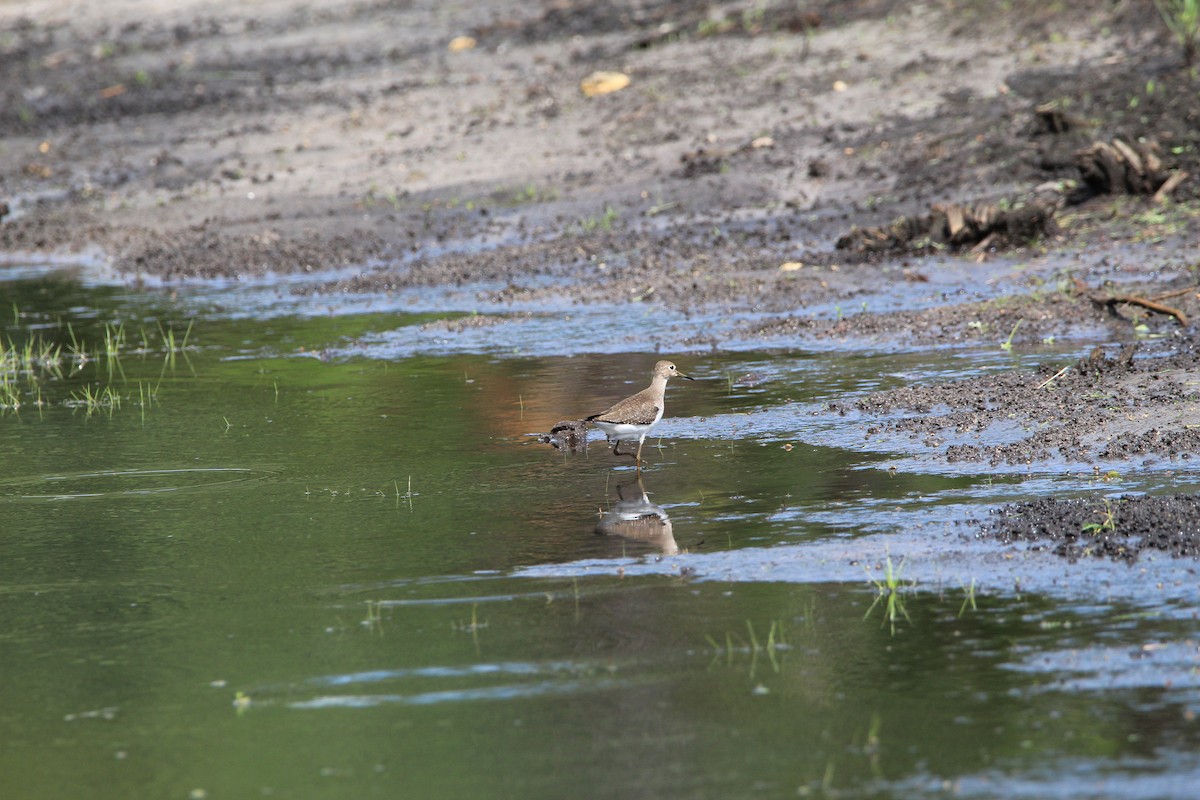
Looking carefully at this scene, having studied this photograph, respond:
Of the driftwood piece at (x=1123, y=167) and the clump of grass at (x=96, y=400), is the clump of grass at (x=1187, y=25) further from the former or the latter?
the clump of grass at (x=96, y=400)

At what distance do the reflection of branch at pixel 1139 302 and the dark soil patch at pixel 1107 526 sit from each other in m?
4.09

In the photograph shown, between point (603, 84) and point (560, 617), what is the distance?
48.8 ft

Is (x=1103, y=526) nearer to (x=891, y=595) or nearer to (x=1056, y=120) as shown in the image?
(x=891, y=595)

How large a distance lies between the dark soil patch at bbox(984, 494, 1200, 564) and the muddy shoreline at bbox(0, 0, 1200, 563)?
91mm

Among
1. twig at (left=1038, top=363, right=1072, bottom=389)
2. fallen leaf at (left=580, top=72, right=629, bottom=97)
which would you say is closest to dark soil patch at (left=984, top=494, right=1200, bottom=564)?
twig at (left=1038, top=363, right=1072, bottom=389)

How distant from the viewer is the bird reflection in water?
776 centimetres

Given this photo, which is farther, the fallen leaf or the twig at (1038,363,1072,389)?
the fallen leaf

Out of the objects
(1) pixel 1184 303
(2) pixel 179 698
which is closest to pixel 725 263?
(1) pixel 1184 303

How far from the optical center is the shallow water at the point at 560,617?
213 inches

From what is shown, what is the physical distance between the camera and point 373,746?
563 centimetres

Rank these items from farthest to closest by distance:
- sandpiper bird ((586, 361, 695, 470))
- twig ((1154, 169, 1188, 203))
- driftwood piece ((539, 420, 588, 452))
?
twig ((1154, 169, 1188, 203)) < driftwood piece ((539, 420, 588, 452)) < sandpiper bird ((586, 361, 695, 470))

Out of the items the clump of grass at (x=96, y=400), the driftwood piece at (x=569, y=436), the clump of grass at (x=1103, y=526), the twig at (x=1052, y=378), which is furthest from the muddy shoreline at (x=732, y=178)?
the clump of grass at (x=96, y=400)

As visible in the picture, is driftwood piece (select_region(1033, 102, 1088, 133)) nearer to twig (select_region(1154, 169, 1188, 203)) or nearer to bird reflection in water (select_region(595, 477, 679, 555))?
twig (select_region(1154, 169, 1188, 203))

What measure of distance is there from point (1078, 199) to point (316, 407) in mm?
7697
